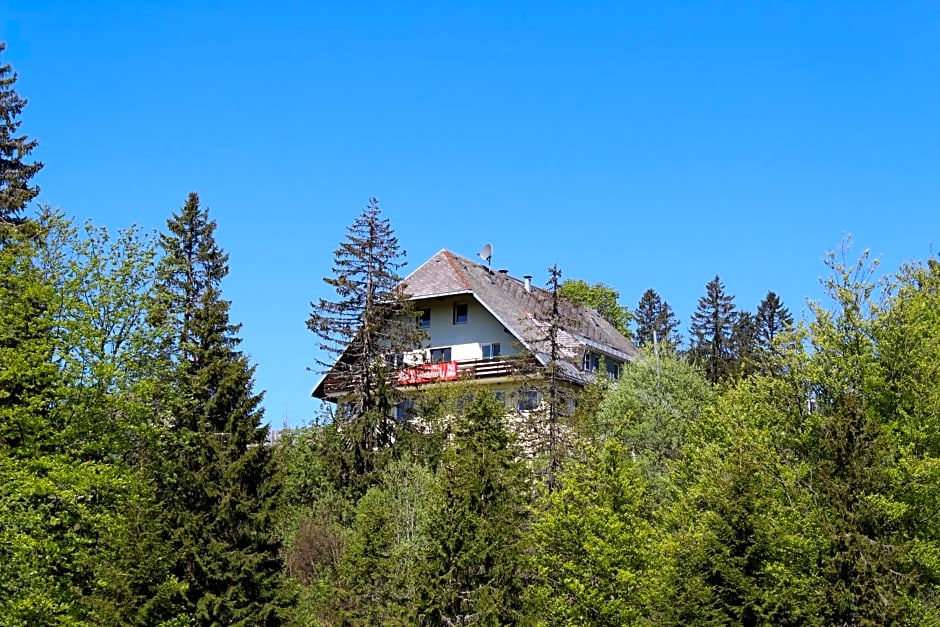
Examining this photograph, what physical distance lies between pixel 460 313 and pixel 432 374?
405 cm

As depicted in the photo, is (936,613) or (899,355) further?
(899,355)

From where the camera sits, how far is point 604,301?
87.4m

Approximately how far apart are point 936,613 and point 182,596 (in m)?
20.2

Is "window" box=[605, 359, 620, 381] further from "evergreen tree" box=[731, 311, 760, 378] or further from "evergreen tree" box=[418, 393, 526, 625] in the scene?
"evergreen tree" box=[418, 393, 526, 625]

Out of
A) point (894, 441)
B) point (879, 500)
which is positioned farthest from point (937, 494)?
point (879, 500)

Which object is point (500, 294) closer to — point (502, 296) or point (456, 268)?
point (502, 296)

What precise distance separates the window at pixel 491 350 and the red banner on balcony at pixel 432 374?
1.85m

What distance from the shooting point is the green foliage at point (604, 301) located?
8544cm

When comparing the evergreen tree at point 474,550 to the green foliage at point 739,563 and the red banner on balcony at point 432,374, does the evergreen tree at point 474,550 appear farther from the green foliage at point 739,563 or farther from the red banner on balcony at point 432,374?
the red banner on balcony at point 432,374

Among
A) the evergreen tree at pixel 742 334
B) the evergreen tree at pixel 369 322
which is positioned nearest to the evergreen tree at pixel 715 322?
the evergreen tree at pixel 742 334

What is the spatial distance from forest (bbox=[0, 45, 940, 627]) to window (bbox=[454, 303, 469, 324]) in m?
14.0

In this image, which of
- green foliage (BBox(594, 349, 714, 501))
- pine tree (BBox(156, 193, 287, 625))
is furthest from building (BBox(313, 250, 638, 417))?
pine tree (BBox(156, 193, 287, 625))

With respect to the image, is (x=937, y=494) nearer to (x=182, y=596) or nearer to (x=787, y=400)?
(x=787, y=400)

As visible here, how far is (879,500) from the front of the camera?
3384 cm
